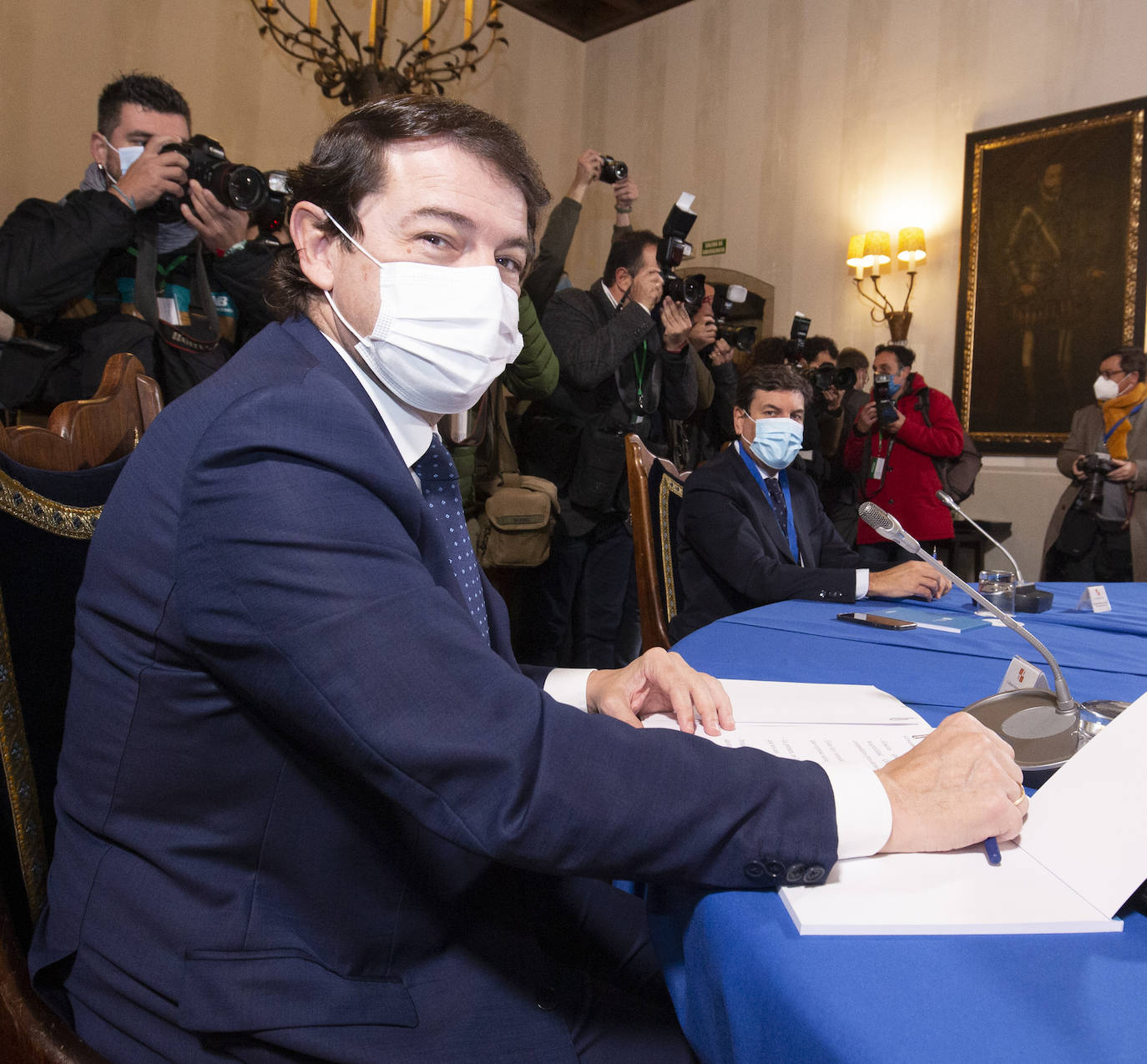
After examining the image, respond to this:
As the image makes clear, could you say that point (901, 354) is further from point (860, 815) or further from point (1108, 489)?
point (860, 815)

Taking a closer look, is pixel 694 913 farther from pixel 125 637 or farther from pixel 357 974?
pixel 125 637

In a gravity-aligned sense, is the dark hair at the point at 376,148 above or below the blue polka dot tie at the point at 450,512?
above

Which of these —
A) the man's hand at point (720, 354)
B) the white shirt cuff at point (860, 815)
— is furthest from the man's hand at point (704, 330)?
the white shirt cuff at point (860, 815)

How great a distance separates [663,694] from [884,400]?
387 cm

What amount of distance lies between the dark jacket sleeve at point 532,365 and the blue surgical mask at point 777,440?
0.81 m

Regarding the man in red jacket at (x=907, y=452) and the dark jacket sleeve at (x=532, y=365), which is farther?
the man in red jacket at (x=907, y=452)

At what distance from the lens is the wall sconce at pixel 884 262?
571 cm

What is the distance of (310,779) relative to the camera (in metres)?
0.67

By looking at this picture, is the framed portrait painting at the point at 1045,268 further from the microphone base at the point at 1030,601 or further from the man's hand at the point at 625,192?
the microphone base at the point at 1030,601

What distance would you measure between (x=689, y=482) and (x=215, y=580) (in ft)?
6.15

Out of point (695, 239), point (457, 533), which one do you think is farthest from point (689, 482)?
point (695, 239)

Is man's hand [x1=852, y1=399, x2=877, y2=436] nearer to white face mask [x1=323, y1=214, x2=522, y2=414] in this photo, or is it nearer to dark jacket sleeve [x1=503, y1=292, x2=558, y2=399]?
dark jacket sleeve [x1=503, y1=292, x2=558, y2=399]

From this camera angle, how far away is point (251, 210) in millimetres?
2133

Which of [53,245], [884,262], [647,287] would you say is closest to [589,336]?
[647,287]
